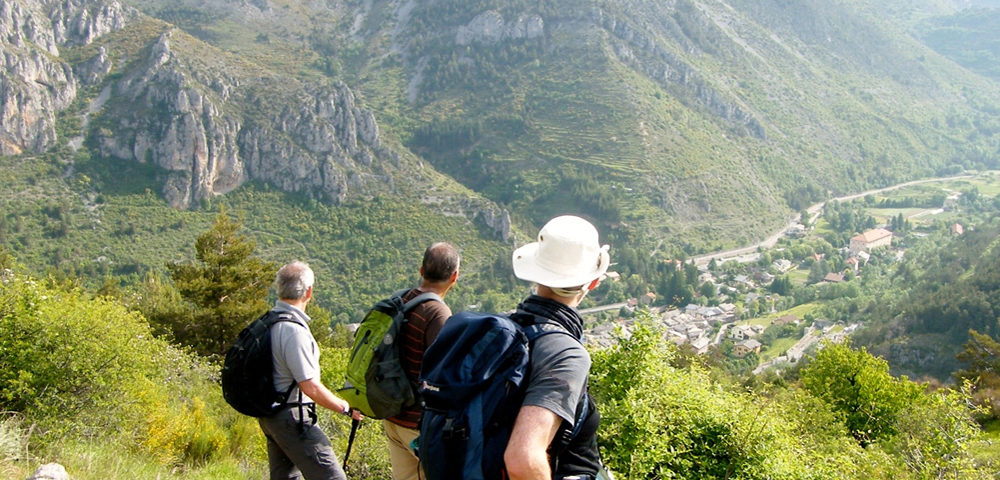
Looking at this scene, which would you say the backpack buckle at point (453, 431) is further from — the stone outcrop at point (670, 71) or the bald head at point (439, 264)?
the stone outcrop at point (670, 71)

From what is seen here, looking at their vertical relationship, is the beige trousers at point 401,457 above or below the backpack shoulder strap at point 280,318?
below

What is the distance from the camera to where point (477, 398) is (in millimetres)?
1904

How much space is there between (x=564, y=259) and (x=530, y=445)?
2.40 ft

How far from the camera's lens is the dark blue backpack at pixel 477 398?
1.87 meters

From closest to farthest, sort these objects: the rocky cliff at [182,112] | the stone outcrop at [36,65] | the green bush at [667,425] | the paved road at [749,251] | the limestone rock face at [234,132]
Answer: the green bush at [667,425] < the stone outcrop at [36,65] < the rocky cliff at [182,112] < the limestone rock face at [234,132] < the paved road at [749,251]

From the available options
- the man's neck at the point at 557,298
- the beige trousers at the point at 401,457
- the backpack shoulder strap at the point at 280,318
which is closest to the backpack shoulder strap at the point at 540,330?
the man's neck at the point at 557,298

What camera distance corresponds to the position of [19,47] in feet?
185

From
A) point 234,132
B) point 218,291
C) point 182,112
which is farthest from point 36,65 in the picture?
point 218,291

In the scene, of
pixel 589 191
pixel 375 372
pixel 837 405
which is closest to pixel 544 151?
pixel 589 191

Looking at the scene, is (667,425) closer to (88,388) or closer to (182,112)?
(88,388)

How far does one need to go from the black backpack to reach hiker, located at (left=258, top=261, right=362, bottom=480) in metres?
0.04

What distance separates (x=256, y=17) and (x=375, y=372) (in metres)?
116

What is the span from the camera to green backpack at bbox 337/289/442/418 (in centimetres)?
319

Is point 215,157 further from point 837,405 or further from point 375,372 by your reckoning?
point 375,372
